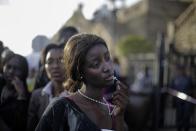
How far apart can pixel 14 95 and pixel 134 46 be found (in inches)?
1060

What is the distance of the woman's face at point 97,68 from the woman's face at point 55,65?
47.0 inches

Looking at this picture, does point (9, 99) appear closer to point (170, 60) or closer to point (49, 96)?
point (49, 96)

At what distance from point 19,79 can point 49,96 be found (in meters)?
0.41

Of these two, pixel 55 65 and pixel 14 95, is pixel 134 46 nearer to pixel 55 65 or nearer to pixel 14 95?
pixel 14 95

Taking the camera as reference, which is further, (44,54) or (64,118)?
(44,54)

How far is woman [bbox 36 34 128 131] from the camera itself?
2.38 metres

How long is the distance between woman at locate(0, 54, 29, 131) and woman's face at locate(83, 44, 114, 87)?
1.44 metres

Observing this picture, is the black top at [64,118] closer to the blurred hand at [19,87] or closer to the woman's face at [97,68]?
the woman's face at [97,68]

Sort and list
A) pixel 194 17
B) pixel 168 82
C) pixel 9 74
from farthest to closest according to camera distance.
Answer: pixel 194 17 → pixel 168 82 → pixel 9 74

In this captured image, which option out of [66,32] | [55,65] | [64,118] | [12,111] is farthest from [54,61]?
[64,118]

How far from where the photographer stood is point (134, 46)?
1206 inches

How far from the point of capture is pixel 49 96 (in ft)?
12.2

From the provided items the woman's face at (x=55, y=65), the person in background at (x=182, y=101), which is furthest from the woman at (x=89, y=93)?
the person in background at (x=182, y=101)

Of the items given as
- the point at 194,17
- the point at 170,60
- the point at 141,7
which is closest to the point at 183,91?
the point at 170,60
